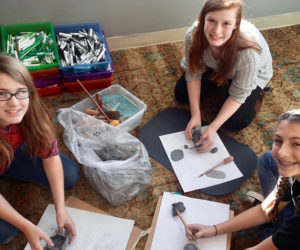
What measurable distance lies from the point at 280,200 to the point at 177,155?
1.63ft

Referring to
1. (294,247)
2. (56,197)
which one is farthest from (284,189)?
(56,197)

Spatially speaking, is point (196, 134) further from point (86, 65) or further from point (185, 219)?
point (86, 65)

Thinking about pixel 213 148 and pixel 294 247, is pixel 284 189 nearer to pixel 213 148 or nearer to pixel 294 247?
pixel 294 247

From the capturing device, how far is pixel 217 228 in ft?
3.76

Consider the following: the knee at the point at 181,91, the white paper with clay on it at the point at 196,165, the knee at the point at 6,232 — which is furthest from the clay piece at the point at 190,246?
the knee at the point at 181,91

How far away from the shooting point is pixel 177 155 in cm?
142

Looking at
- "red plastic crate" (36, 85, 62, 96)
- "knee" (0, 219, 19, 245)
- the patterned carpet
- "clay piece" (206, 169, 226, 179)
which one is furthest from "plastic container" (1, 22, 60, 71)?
"clay piece" (206, 169, 226, 179)

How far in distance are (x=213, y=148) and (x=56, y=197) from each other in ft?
2.28

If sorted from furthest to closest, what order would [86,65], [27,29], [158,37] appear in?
[158,37], [27,29], [86,65]

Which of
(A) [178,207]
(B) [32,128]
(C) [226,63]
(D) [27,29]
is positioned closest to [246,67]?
(C) [226,63]

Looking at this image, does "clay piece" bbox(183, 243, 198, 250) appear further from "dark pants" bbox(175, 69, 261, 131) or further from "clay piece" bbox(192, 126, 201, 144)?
"dark pants" bbox(175, 69, 261, 131)

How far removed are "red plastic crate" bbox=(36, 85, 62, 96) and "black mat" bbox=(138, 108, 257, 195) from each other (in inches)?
18.6

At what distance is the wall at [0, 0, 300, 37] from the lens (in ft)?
5.14

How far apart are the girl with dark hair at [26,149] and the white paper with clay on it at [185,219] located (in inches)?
12.6
